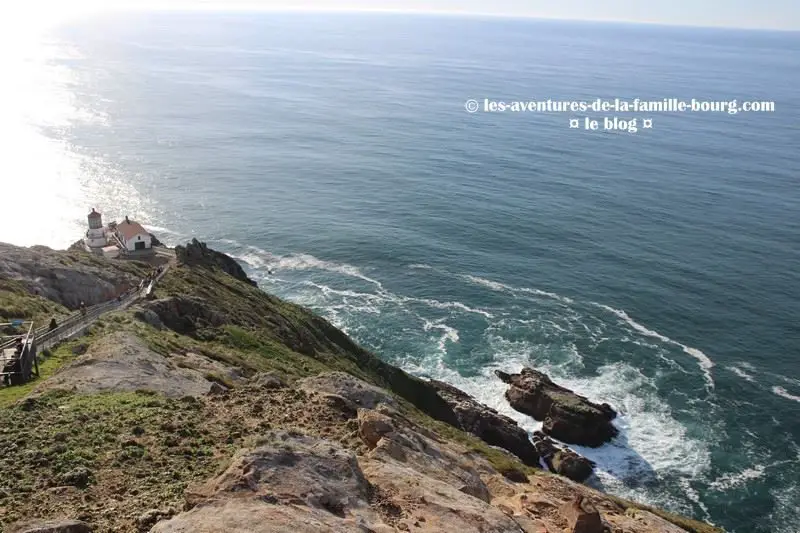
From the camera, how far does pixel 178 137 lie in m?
169

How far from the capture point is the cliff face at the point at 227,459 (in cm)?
1827

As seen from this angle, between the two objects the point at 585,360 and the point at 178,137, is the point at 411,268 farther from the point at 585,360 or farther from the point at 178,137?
the point at 178,137

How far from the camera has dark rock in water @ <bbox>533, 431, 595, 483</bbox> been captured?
59500 millimetres

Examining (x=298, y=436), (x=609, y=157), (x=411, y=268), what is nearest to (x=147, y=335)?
(x=298, y=436)

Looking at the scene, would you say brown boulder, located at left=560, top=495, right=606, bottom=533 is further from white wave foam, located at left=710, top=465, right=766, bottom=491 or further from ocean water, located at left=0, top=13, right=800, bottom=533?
white wave foam, located at left=710, top=465, right=766, bottom=491

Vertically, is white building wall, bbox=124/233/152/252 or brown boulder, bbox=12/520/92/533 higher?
brown boulder, bbox=12/520/92/533

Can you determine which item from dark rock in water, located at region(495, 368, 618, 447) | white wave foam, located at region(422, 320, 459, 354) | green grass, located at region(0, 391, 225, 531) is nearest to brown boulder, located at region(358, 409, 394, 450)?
green grass, located at region(0, 391, 225, 531)

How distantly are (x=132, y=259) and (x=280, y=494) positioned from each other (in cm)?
6487

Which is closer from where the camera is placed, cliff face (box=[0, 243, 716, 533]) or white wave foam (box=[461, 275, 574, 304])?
cliff face (box=[0, 243, 716, 533])

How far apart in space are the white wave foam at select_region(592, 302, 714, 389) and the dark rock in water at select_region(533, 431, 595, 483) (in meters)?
21.3

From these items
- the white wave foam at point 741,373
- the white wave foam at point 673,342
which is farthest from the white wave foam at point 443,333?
the white wave foam at point 741,373

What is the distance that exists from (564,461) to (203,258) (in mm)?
44675

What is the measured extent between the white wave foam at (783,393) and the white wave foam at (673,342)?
6416 mm

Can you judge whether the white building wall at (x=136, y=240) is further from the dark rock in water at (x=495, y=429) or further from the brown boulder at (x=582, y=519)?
the brown boulder at (x=582, y=519)
